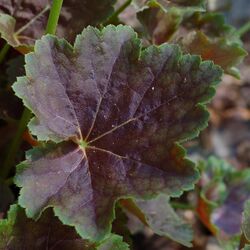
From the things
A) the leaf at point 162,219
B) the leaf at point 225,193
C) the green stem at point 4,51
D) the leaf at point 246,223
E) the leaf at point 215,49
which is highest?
the green stem at point 4,51

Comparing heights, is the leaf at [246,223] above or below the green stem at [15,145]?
below

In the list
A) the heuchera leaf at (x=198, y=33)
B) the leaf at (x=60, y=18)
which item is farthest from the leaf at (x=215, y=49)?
the leaf at (x=60, y=18)

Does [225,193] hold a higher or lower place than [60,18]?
lower

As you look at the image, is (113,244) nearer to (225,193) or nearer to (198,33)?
(198,33)

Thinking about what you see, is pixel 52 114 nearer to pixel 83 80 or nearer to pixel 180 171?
pixel 83 80

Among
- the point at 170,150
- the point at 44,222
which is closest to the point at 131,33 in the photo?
the point at 170,150

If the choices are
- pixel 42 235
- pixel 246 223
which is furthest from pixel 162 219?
pixel 42 235

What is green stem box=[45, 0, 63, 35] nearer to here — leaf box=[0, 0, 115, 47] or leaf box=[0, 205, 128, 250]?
leaf box=[0, 0, 115, 47]

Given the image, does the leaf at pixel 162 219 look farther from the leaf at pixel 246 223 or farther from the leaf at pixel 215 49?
the leaf at pixel 215 49
